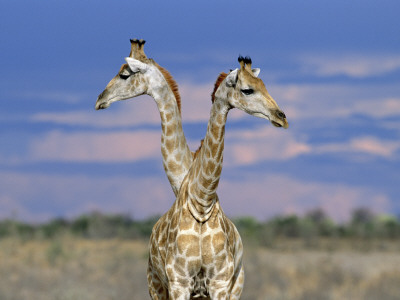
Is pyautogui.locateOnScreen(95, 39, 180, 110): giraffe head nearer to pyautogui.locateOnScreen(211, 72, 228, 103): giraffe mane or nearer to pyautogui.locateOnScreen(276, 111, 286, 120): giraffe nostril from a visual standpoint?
pyautogui.locateOnScreen(211, 72, 228, 103): giraffe mane

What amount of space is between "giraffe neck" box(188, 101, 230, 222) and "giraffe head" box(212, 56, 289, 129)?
19cm

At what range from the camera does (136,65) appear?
27.2 ft

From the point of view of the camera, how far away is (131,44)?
348 inches

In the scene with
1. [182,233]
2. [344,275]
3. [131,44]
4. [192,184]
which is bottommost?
[344,275]

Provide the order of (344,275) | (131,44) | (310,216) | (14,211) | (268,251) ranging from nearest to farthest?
(131,44)
(344,275)
(14,211)
(268,251)
(310,216)

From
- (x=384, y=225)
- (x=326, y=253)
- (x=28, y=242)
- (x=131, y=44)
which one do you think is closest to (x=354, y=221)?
(x=384, y=225)

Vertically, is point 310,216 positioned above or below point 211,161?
below

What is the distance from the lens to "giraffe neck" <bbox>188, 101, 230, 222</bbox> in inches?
287

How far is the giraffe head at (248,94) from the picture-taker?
6.58m

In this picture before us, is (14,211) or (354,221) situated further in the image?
(354,221)

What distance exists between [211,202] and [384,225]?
28050 millimetres

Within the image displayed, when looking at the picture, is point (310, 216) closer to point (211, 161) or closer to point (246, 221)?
point (246, 221)

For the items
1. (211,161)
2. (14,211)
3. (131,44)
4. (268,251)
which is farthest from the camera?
(268,251)

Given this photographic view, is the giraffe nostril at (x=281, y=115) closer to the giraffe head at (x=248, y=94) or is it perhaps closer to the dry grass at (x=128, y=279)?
the giraffe head at (x=248, y=94)
